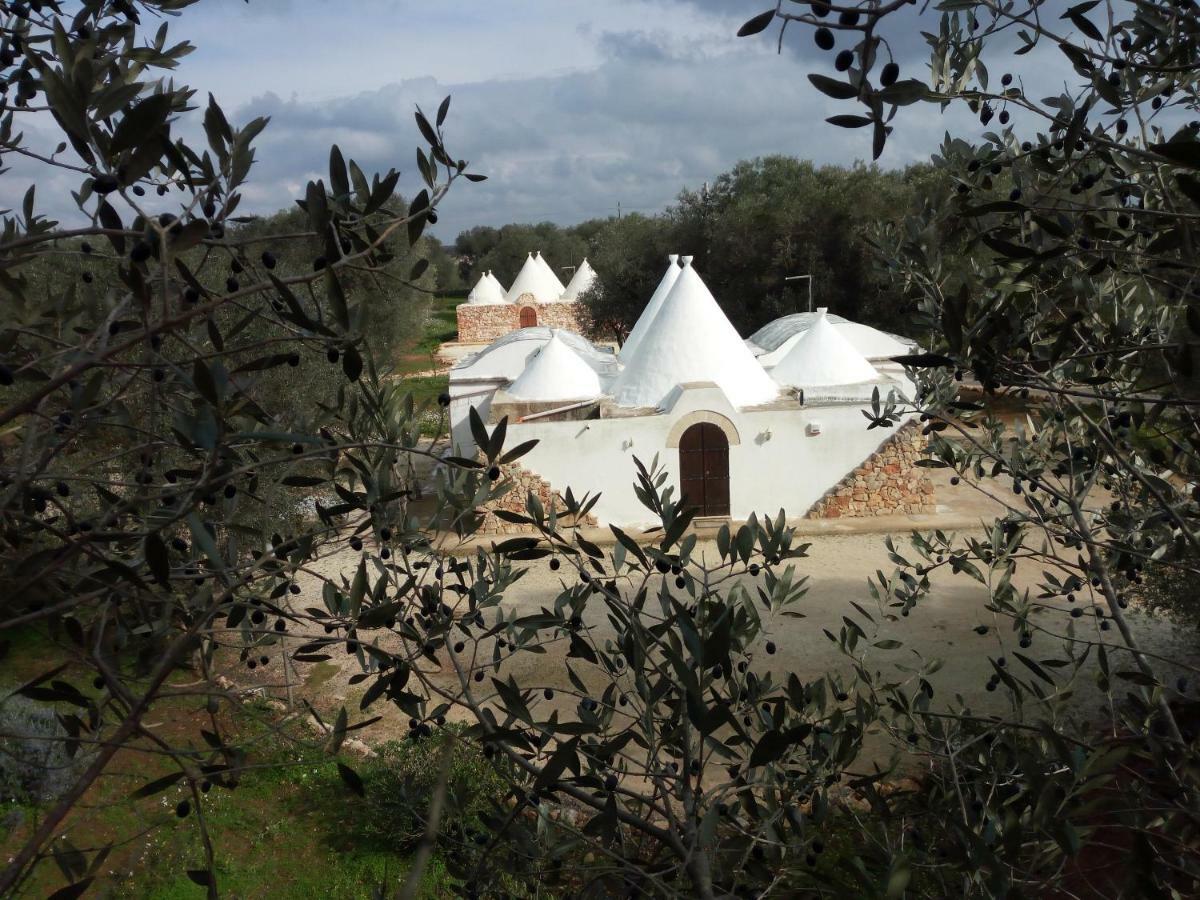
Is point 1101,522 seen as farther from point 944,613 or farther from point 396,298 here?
point 396,298

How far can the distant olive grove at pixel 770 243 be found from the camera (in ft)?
70.1

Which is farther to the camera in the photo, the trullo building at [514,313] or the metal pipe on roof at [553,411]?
the trullo building at [514,313]

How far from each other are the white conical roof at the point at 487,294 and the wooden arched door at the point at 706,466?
25.1 m

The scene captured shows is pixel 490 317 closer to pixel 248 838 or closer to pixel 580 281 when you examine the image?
pixel 580 281

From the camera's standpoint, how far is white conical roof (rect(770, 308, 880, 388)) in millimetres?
14289

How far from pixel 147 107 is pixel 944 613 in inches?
363

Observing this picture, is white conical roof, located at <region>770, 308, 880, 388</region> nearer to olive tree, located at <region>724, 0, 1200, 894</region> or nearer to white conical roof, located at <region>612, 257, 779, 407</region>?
white conical roof, located at <region>612, 257, 779, 407</region>

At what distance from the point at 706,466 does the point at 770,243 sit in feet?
39.4

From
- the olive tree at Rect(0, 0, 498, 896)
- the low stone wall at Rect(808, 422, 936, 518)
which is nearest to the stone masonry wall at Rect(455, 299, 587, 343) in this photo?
the low stone wall at Rect(808, 422, 936, 518)

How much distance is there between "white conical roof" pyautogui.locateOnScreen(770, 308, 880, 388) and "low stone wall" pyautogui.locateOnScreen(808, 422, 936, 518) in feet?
6.77

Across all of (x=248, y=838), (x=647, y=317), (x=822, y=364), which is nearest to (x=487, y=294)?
(x=647, y=317)

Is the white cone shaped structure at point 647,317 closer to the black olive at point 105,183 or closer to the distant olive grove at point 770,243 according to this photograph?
the distant olive grove at point 770,243

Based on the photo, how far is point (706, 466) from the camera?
12.3 metres

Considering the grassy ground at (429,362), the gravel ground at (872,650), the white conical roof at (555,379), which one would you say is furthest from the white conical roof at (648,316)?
the gravel ground at (872,650)
